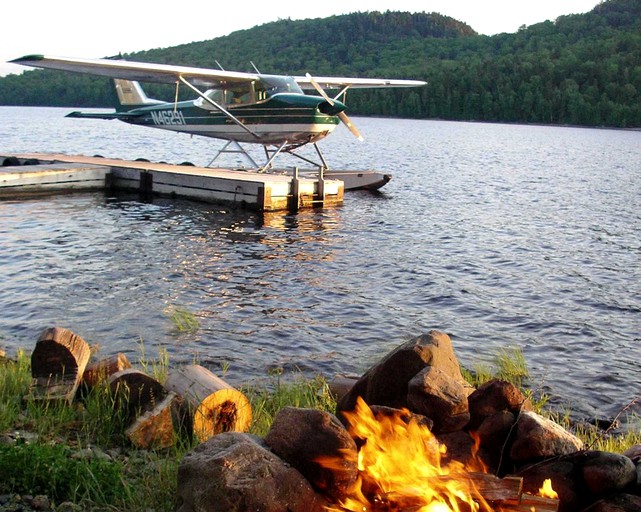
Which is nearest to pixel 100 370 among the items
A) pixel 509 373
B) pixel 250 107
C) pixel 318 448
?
pixel 318 448

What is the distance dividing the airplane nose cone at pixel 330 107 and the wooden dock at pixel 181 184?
6.17ft

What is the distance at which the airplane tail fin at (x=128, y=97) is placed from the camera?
2734 centimetres

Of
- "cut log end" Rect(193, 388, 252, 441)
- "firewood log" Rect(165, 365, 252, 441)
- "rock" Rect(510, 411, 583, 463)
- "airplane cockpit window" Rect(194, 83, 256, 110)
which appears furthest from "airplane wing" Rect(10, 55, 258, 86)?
"rock" Rect(510, 411, 583, 463)

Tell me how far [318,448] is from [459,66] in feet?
461

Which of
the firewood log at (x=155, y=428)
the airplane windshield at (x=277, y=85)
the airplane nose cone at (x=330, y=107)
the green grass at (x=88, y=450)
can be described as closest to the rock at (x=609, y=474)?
the green grass at (x=88, y=450)

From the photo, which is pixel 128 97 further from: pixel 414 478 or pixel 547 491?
pixel 547 491

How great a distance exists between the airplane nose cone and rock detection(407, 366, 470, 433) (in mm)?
15937

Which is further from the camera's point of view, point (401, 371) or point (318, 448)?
point (401, 371)

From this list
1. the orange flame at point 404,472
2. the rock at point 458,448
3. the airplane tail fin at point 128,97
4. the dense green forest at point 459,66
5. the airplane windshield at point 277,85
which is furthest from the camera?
the dense green forest at point 459,66

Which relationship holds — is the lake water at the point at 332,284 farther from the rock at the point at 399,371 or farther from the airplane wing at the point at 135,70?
the airplane wing at the point at 135,70

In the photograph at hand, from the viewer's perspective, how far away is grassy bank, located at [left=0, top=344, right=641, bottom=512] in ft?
11.7

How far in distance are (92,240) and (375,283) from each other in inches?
235

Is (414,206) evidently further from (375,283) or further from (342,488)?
(342,488)

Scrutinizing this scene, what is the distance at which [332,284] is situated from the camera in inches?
448
